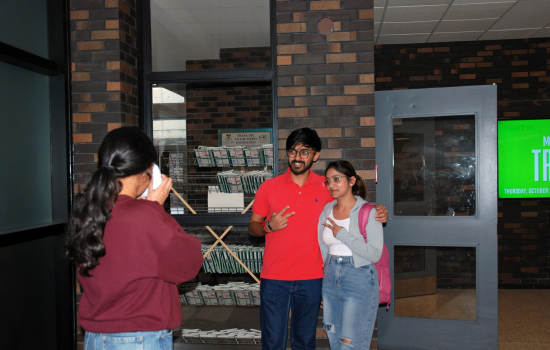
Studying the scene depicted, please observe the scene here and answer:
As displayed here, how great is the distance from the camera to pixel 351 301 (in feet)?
6.70

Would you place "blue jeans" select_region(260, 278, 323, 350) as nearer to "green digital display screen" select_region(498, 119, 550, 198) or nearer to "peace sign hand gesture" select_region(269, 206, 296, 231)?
"peace sign hand gesture" select_region(269, 206, 296, 231)

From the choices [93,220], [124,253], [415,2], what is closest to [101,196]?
[93,220]

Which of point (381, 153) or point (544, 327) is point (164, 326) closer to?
point (381, 153)

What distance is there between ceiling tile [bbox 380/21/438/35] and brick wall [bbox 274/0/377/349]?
203 centimetres

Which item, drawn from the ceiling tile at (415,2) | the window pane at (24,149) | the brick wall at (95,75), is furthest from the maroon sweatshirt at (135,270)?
the ceiling tile at (415,2)

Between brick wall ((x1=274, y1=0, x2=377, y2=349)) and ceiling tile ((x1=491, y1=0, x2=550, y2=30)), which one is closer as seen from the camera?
brick wall ((x1=274, y1=0, x2=377, y2=349))

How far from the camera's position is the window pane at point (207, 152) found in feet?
10.4

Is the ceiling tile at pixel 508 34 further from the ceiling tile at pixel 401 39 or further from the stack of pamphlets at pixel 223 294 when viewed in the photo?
the stack of pamphlets at pixel 223 294

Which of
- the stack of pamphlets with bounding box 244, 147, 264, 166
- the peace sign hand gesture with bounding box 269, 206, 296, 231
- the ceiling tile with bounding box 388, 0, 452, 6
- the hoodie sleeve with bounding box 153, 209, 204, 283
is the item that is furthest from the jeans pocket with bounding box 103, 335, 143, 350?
the ceiling tile with bounding box 388, 0, 452, 6

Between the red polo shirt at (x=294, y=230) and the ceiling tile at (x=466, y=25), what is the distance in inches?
133

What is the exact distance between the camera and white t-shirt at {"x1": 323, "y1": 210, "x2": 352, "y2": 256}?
2.10m

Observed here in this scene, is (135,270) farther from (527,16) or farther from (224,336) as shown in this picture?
→ (527,16)

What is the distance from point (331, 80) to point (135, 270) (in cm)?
209

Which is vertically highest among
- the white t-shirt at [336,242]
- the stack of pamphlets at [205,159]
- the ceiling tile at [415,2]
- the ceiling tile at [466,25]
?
the ceiling tile at [415,2]
